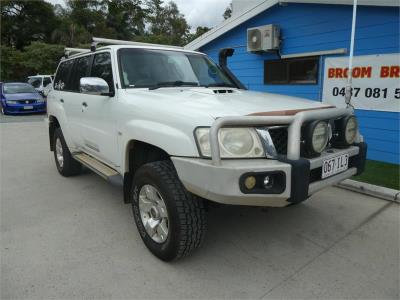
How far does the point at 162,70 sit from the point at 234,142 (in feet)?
5.41

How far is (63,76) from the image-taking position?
5316 mm

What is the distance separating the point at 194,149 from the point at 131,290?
1.17m

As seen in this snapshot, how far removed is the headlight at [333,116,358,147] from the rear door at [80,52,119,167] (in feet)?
6.83

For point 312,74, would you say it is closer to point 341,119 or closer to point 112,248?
point 341,119

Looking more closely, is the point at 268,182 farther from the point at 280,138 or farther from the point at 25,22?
the point at 25,22

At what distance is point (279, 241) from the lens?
132 inches

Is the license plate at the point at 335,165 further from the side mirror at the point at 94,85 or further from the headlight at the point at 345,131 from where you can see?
the side mirror at the point at 94,85

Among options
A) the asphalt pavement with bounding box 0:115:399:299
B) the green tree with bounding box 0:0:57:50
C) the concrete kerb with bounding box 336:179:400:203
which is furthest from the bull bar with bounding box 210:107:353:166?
the green tree with bounding box 0:0:57:50

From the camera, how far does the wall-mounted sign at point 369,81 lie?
584 cm

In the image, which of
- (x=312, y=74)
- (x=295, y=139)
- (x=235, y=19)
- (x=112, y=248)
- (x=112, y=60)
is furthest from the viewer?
(x=235, y=19)

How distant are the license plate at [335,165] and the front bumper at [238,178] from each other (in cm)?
18

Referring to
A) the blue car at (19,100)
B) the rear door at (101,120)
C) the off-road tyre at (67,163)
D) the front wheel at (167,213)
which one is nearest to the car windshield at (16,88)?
the blue car at (19,100)

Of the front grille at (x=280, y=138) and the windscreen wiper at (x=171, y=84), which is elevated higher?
the windscreen wiper at (x=171, y=84)

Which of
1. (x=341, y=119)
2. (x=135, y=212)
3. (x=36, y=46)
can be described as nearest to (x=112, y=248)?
(x=135, y=212)
